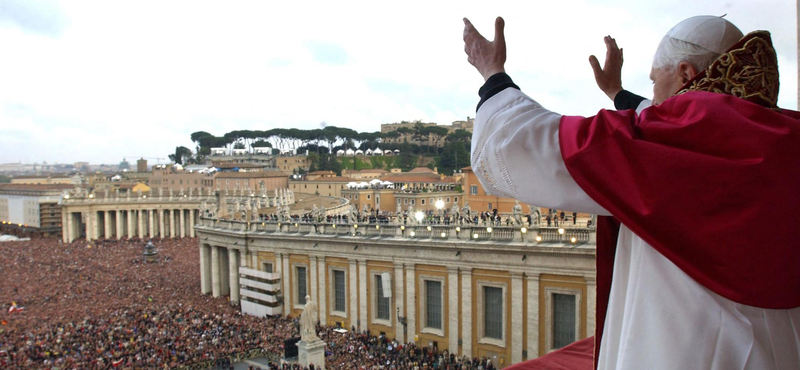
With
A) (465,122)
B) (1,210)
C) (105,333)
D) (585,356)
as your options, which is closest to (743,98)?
(585,356)

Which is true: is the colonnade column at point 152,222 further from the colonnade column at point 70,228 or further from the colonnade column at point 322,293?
the colonnade column at point 322,293

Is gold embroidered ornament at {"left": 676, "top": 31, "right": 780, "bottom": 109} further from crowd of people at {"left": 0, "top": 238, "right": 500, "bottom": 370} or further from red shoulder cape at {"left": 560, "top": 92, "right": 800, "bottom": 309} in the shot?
crowd of people at {"left": 0, "top": 238, "right": 500, "bottom": 370}

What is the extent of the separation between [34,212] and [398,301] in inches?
3095

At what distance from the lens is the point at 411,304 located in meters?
24.9

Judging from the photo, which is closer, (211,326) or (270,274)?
(211,326)

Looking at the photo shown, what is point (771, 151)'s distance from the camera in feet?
6.13

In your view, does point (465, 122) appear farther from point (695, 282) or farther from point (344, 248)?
point (695, 282)

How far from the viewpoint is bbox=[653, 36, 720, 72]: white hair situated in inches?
92.7

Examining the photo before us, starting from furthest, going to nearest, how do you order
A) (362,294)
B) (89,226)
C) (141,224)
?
(141,224) → (89,226) → (362,294)

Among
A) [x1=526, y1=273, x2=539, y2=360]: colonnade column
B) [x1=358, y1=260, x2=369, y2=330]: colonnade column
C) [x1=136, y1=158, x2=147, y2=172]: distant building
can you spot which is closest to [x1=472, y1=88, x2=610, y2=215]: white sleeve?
[x1=526, y1=273, x2=539, y2=360]: colonnade column

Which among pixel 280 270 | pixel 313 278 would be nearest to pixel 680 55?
pixel 313 278

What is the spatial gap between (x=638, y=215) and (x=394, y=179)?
8055cm

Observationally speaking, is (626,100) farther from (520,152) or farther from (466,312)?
(466,312)

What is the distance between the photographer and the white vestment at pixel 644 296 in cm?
Answer: 200
